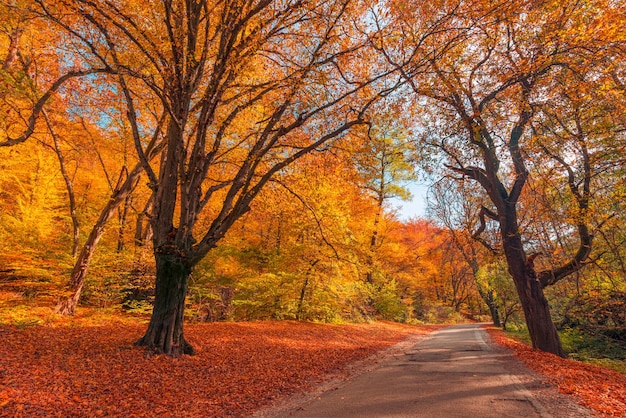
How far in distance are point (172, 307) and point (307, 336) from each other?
5.51 m

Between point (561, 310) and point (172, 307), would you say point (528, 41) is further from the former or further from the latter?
point (561, 310)

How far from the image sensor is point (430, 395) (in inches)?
194

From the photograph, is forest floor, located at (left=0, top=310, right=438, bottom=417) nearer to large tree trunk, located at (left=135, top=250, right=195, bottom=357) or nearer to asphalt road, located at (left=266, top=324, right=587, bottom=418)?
large tree trunk, located at (left=135, top=250, right=195, bottom=357)

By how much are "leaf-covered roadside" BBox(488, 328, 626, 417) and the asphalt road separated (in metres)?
0.56

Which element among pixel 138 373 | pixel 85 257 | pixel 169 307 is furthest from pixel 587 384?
pixel 85 257

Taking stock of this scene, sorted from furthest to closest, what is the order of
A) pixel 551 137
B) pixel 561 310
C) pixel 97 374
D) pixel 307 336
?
pixel 561 310, pixel 307 336, pixel 551 137, pixel 97 374

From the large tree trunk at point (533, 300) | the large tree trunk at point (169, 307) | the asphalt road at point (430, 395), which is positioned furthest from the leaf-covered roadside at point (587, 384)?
the large tree trunk at point (169, 307)

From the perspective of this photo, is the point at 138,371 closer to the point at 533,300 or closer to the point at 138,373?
the point at 138,373

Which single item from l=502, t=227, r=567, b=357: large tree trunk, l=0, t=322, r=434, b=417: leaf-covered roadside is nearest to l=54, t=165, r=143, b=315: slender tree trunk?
l=0, t=322, r=434, b=417: leaf-covered roadside

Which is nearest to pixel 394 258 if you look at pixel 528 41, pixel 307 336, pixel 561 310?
pixel 561 310

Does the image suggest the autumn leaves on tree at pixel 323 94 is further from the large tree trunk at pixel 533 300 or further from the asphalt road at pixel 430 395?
the asphalt road at pixel 430 395

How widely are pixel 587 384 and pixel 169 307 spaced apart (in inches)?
313

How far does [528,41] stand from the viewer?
6.83m

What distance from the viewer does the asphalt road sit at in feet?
13.9
